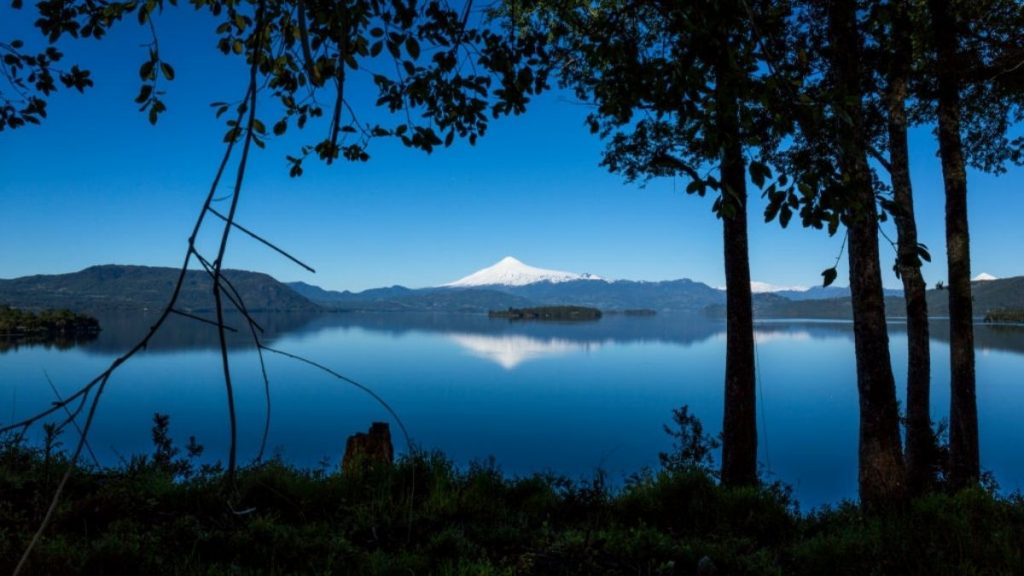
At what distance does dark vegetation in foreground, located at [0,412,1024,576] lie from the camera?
16.0ft

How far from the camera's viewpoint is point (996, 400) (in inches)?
2264

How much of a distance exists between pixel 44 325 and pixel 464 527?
152m

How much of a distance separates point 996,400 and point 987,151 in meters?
60.4

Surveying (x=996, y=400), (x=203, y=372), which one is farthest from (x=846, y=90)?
(x=203, y=372)

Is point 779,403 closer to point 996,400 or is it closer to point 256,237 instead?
point 996,400

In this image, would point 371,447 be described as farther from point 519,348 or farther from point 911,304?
point 519,348

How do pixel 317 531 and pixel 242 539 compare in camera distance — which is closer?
pixel 242 539

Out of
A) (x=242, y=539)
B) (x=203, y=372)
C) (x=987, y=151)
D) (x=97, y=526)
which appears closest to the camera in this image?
(x=242, y=539)

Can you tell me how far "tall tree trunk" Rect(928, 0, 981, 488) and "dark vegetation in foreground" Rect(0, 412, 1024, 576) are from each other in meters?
4.61

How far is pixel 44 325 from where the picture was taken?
122 metres

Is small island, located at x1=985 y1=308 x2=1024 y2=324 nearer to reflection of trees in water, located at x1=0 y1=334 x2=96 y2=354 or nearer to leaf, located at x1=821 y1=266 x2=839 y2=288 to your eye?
leaf, located at x1=821 y1=266 x2=839 y2=288

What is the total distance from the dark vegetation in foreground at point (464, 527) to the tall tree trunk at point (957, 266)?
4613mm

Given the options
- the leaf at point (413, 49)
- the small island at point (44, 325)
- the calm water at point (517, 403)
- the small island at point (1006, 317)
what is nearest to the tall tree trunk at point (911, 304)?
the calm water at point (517, 403)

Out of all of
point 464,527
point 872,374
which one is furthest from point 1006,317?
point 464,527
